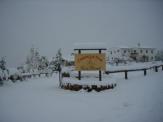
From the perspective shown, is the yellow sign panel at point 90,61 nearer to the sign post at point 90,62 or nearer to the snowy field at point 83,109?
the sign post at point 90,62

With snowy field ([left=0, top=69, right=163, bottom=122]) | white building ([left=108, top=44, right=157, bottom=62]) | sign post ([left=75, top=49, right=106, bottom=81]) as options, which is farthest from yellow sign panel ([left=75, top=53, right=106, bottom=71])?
white building ([left=108, top=44, right=157, bottom=62])

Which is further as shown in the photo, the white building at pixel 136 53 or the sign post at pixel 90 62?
the white building at pixel 136 53

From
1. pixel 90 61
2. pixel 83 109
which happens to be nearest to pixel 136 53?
pixel 90 61

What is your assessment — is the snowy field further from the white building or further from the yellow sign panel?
the white building

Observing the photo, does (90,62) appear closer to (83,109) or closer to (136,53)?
(83,109)

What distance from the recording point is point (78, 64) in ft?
63.5

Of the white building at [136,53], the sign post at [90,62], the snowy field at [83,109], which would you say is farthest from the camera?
the white building at [136,53]

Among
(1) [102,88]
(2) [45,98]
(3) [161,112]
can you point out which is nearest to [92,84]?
(1) [102,88]

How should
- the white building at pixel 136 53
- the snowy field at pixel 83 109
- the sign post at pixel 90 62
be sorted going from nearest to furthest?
the snowy field at pixel 83 109, the sign post at pixel 90 62, the white building at pixel 136 53

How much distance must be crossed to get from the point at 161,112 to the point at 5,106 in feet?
30.7

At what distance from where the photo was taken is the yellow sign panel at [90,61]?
62.6 ft

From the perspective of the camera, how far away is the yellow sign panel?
62.6ft

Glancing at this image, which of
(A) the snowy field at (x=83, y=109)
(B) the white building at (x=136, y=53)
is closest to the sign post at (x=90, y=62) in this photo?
(A) the snowy field at (x=83, y=109)

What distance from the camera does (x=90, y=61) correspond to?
19.2 metres
